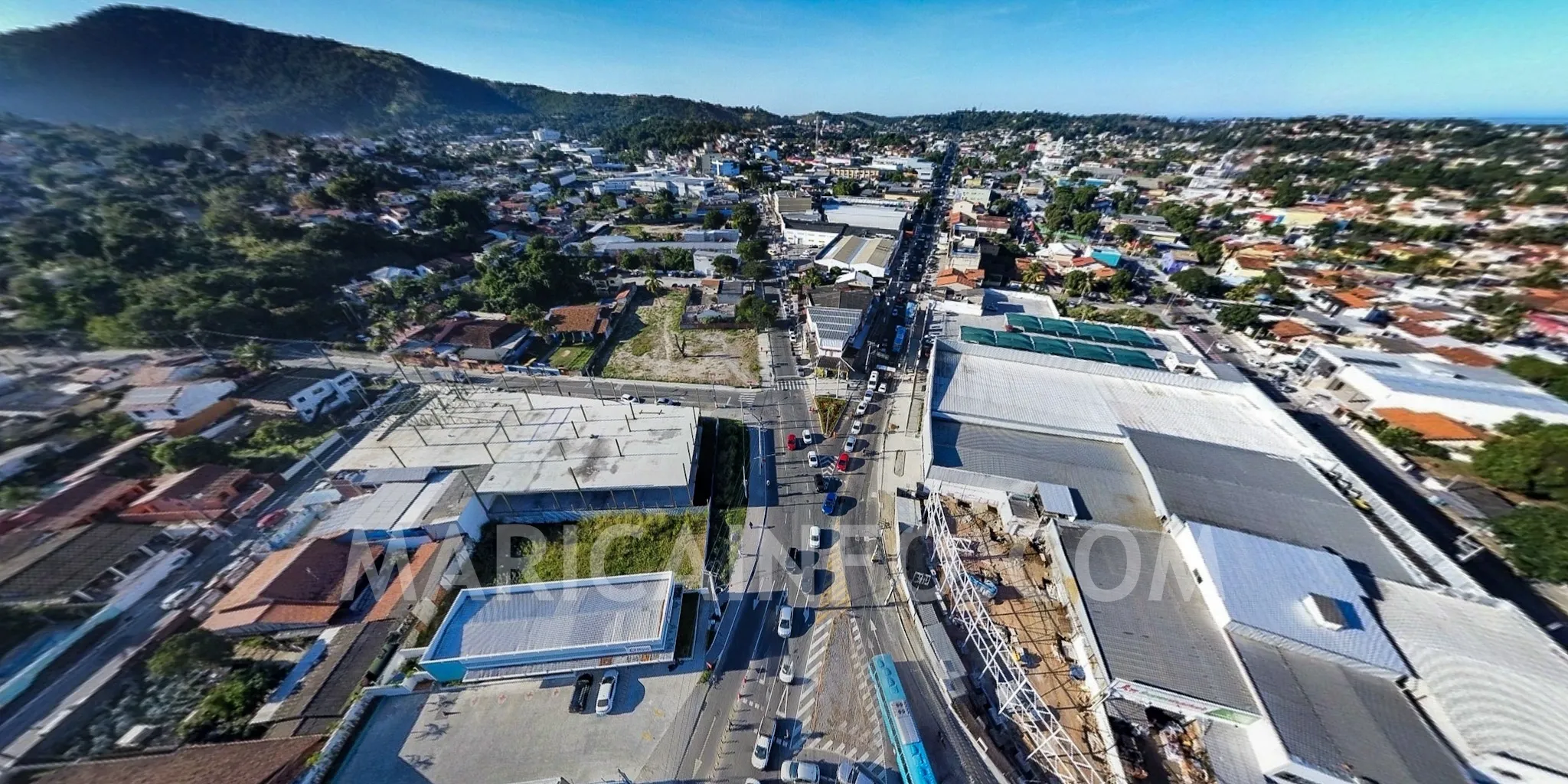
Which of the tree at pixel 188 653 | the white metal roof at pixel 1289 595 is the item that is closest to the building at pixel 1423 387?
the white metal roof at pixel 1289 595

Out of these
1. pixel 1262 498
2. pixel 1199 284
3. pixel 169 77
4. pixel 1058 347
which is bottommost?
pixel 1262 498

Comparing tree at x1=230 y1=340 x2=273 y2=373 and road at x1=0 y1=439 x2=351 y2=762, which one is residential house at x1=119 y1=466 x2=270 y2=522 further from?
tree at x1=230 y1=340 x2=273 y2=373

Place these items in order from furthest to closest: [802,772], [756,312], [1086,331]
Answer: [756,312] < [1086,331] < [802,772]

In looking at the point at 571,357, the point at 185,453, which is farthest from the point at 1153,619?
the point at 185,453

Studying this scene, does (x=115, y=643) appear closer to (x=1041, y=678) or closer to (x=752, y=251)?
(x=1041, y=678)

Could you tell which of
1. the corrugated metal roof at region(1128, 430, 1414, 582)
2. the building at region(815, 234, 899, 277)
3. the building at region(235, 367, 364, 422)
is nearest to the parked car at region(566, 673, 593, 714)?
the corrugated metal roof at region(1128, 430, 1414, 582)

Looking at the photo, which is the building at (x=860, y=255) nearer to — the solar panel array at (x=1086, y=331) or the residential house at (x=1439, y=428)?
the solar panel array at (x=1086, y=331)
